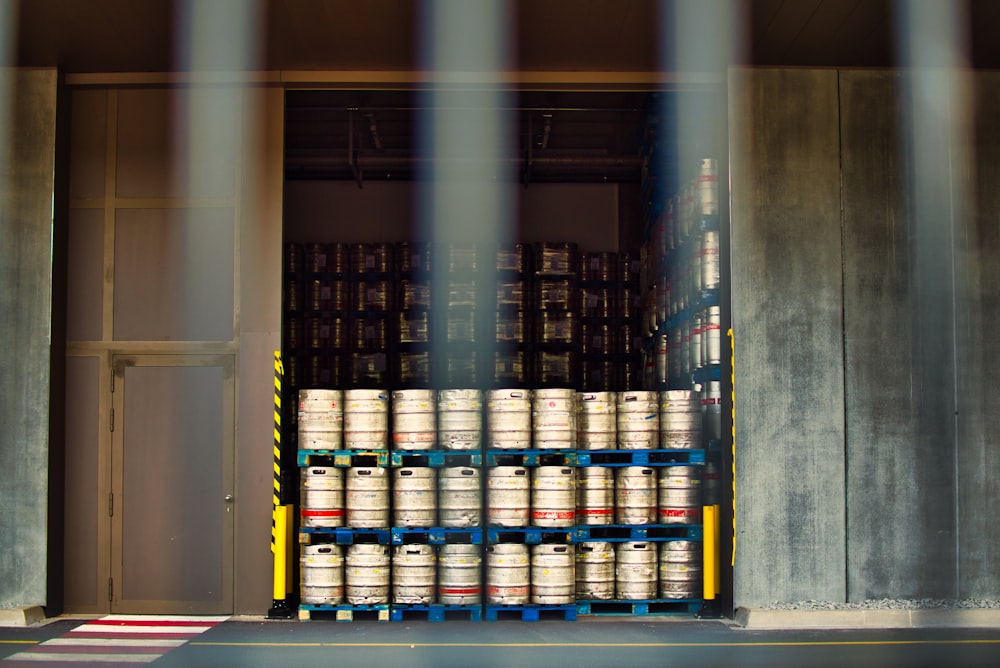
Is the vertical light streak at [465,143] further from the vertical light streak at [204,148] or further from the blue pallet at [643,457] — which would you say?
the blue pallet at [643,457]

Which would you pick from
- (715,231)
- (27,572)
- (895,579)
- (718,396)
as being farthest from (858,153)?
(27,572)

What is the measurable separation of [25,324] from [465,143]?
5.82 metres

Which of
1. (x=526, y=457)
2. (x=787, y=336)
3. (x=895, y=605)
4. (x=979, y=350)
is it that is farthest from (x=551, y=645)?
(x=979, y=350)

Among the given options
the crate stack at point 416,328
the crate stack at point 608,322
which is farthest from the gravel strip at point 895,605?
the crate stack at point 416,328

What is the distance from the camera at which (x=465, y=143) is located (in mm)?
13109

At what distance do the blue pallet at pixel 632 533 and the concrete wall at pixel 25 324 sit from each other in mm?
4743

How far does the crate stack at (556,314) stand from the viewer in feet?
40.8

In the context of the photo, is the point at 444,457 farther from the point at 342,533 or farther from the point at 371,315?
the point at 371,315

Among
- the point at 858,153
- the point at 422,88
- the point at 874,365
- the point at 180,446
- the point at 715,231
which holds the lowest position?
the point at 180,446

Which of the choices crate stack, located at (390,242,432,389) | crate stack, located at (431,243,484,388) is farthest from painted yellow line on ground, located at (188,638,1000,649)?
crate stack, located at (390,242,432,389)

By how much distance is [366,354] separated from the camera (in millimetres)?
13016

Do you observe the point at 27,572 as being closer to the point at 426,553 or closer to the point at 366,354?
the point at 426,553

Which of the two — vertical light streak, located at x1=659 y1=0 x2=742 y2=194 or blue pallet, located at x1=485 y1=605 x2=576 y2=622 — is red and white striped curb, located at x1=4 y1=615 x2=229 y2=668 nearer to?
blue pallet, located at x1=485 y1=605 x2=576 y2=622

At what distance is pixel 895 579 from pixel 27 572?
24.5 ft
